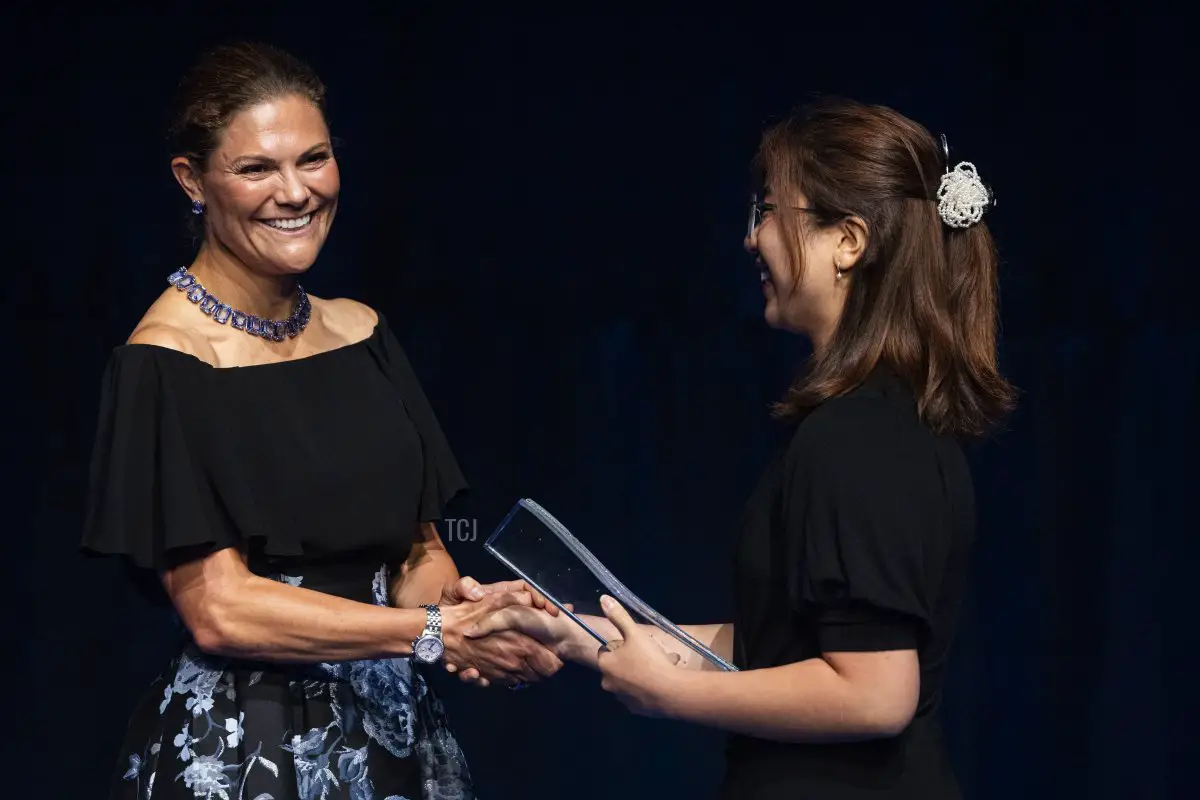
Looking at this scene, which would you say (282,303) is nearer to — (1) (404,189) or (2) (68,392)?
(1) (404,189)

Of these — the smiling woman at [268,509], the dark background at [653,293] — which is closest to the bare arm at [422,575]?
the smiling woman at [268,509]

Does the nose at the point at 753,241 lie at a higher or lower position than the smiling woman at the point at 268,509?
higher

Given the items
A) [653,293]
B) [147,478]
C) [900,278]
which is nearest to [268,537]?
[147,478]

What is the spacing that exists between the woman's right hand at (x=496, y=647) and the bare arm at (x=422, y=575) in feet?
0.41

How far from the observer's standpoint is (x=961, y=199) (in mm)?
1688

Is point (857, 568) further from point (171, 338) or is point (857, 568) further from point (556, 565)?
point (171, 338)

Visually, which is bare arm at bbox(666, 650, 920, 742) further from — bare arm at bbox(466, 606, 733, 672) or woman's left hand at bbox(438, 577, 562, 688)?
woman's left hand at bbox(438, 577, 562, 688)

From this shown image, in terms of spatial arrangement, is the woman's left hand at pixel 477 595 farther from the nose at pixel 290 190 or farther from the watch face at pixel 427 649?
the nose at pixel 290 190

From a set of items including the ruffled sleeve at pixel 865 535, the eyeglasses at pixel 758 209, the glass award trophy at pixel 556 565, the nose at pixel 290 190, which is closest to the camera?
the ruffled sleeve at pixel 865 535

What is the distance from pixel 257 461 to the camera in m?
1.95

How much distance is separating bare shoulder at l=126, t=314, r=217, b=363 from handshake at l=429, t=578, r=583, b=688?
1.59 ft

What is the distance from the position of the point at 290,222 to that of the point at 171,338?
0.24 m

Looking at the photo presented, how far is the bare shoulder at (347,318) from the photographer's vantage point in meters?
2.20

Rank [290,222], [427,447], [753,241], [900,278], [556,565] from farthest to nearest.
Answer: [427,447], [290,222], [556,565], [753,241], [900,278]
